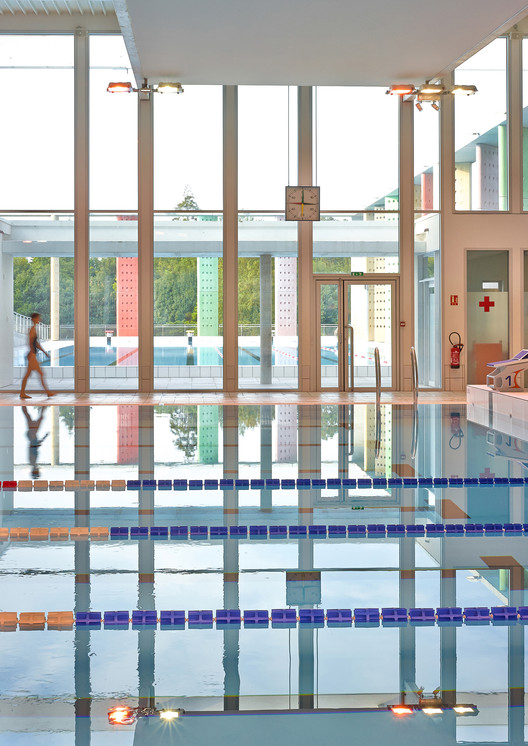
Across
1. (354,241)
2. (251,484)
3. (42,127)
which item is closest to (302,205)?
(354,241)

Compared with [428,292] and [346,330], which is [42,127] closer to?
[346,330]

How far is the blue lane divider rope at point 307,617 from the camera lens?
396cm

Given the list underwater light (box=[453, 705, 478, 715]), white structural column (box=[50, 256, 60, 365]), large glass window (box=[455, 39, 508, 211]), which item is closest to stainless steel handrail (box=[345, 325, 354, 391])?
large glass window (box=[455, 39, 508, 211])

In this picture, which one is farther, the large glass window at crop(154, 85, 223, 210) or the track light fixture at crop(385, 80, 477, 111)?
the large glass window at crop(154, 85, 223, 210)

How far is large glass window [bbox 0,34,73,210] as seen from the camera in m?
16.9

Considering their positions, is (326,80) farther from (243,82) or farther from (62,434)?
(62,434)

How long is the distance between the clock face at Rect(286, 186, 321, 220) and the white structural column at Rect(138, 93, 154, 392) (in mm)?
2630

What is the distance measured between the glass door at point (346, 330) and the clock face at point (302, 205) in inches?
50.0

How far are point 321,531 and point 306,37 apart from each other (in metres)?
9.07

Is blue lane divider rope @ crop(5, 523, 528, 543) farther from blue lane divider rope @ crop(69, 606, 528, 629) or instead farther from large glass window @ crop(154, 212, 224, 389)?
large glass window @ crop(154, 212, 224, 389)

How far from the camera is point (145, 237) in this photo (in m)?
16.9

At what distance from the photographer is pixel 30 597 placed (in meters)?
4.29

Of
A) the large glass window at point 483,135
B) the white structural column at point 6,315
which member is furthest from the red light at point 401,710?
the large glass window at point 483,135

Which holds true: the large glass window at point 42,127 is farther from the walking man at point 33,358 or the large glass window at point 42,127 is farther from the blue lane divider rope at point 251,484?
the blue lane divider rope at point 251,484
